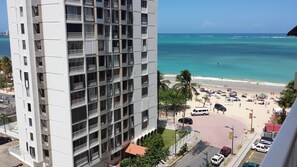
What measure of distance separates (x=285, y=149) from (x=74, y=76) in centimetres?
3162

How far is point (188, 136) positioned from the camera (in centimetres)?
4916

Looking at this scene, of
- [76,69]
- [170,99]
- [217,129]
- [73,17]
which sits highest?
[73,17]

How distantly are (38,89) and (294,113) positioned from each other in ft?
114

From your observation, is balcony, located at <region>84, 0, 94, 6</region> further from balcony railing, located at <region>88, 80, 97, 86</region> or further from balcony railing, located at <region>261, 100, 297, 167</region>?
balcony railing, located at <region>261, 100, 297, 167</region>

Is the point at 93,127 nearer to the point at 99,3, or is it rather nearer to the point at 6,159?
the point at 99,3

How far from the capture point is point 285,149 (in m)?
2.09

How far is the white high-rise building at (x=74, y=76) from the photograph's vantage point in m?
31.8

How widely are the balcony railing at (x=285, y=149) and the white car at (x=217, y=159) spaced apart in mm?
39830

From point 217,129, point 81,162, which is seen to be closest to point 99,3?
point 81,162

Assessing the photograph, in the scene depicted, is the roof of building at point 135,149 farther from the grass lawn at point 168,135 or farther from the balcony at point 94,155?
the grass lawn at point 168,135

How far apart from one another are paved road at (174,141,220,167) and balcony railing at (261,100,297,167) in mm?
39788

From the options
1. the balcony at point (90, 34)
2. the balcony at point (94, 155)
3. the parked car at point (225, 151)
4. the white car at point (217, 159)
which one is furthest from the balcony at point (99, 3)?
the parked car at point (225, 151)

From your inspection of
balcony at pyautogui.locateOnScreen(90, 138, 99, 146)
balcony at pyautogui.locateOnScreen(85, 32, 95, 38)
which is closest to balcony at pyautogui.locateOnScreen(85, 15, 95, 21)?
balcony at pyautogui.locateOnScreen(85, 32, 95, 38)

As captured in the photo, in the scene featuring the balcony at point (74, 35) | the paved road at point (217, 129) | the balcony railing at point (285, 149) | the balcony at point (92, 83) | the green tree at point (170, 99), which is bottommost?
the paved road at point (217, 129)
